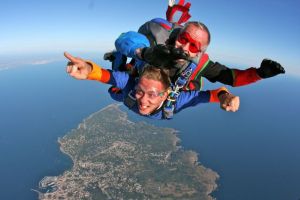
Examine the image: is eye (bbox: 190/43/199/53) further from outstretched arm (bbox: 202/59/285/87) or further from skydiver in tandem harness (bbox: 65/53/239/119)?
outstretched arm (bbox: 202/59/285/87)

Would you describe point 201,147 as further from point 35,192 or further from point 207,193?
point 35,192

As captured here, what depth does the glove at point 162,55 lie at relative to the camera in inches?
95.0

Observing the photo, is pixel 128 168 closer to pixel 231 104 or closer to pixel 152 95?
pixel 152 95

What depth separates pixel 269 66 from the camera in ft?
8.46

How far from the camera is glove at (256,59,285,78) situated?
2.46 metres

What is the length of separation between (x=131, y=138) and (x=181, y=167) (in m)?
18.2

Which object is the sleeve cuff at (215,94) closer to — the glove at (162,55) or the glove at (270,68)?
the glove at (270,68)

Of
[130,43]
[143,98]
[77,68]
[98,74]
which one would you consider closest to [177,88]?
[143,98]

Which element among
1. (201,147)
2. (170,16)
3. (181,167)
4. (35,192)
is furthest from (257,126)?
(170,16)

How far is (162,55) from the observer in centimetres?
248

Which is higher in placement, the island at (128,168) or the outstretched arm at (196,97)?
the outstretched arm at (196,97)

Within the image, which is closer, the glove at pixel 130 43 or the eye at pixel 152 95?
the glove at pixel 130 43

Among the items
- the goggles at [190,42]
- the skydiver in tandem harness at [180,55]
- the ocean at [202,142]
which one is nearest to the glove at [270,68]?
the skydiver in tandem harness at [180,55]

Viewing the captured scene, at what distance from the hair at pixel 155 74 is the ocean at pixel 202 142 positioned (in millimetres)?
27438
